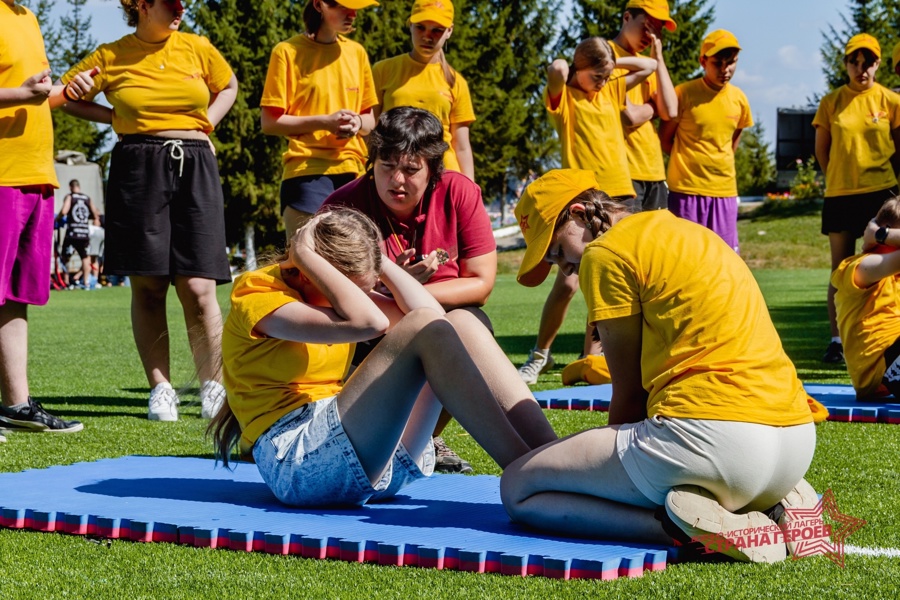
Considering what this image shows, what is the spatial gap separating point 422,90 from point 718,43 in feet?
8.44

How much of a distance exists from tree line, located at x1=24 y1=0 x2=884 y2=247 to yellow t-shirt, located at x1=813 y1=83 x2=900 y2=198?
3087 cm

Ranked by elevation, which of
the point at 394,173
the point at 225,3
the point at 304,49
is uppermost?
the point at 225,3

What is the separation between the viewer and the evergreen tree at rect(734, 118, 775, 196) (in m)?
57.5

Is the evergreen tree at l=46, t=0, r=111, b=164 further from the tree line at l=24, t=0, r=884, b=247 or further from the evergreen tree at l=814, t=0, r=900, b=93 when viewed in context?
the evergreen tree at l=814, t=0, r=900, b=93

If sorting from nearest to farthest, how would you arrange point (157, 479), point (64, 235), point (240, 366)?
point (240, 366)
point (157, 479)
point (64, 235)

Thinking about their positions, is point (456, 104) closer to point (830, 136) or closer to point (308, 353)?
point (830, 136)

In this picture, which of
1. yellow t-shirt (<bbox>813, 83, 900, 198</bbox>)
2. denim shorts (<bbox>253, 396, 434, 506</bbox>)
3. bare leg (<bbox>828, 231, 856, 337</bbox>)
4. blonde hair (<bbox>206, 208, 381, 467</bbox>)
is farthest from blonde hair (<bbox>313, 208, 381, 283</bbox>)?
yellow t-shirt (<bbox>813, 83, 900, 198</bbox>)

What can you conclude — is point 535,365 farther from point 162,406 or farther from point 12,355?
point 12,355

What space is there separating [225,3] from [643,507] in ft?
133

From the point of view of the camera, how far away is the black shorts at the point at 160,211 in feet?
22.6

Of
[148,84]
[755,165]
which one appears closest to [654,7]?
[148,84]

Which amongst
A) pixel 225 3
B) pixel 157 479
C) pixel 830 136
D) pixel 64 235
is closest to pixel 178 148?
pixel 157 479

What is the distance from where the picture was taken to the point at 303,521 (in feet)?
12.9

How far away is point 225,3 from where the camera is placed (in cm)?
4184
